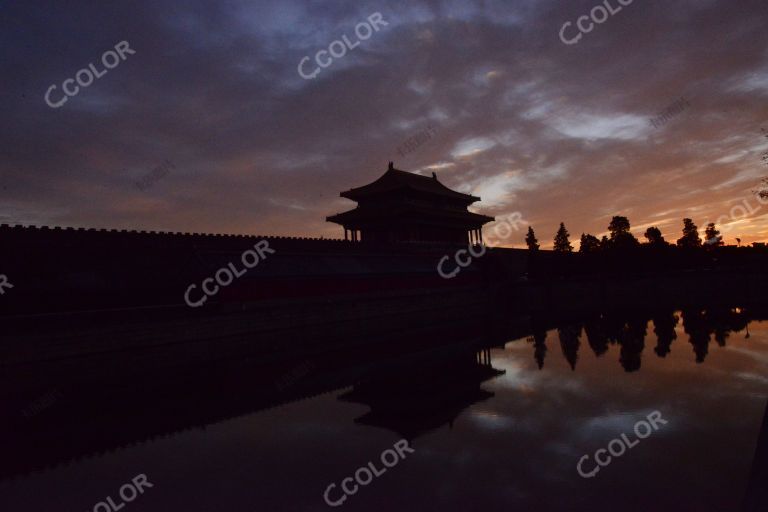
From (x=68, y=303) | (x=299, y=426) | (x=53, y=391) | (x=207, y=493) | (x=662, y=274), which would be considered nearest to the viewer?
(x=207, y=493)

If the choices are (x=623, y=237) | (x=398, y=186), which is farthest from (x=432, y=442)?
(x=623, y=237)

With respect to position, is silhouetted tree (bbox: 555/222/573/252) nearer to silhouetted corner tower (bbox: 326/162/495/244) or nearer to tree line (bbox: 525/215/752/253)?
tree line (bbox: 525/215/752/253)

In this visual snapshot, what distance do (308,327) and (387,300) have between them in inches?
235

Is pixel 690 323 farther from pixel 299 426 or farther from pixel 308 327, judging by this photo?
pixel 299 426

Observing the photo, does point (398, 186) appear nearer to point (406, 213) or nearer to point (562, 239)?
point (406, 213)

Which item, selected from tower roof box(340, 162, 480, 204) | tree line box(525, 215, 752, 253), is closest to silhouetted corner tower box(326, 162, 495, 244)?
tower roof box(340, 162, 480, 204)

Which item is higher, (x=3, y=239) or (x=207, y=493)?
(x=3, y=239)

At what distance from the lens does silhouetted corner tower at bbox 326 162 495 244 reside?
39406 millimetres

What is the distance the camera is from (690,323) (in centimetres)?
2780

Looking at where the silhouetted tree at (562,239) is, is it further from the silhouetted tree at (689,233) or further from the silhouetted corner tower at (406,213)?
the silhouetted corner tower at (406,213)

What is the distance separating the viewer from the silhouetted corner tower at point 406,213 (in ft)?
129

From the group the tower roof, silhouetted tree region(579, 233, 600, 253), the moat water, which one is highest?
the tower roof

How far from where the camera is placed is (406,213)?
38.7 m

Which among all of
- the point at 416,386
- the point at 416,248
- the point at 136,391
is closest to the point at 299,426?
the point at 416,386
